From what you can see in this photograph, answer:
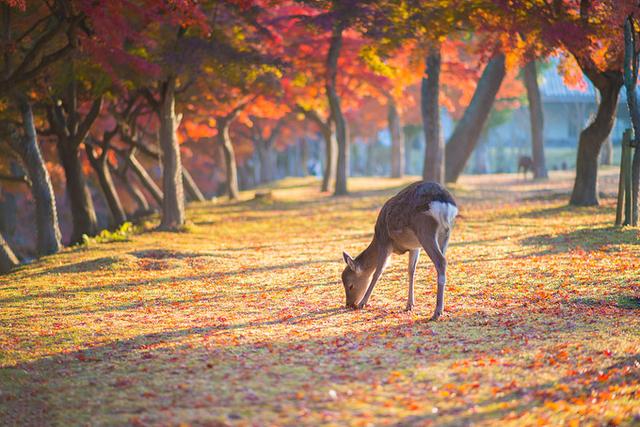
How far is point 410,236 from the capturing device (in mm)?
9633

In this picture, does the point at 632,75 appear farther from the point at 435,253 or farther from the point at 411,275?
the point at 435,253

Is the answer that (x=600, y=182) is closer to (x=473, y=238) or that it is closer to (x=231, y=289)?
(x=473, y=238)

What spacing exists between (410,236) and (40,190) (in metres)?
10.9

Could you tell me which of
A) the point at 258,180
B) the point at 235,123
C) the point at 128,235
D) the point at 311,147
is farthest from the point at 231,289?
the point at 311,147

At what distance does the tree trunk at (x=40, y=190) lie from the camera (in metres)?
17.9

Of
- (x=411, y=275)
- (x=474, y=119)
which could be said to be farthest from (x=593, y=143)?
(x=411, y=275)

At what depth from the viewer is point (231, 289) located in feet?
39.5

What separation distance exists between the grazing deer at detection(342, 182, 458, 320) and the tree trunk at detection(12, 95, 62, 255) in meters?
9.90

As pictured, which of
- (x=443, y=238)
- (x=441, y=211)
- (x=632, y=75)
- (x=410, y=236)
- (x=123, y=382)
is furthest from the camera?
(x=632, y=75)

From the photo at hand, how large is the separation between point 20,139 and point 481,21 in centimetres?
1118

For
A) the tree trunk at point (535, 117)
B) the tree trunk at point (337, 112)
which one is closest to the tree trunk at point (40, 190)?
the tree trunk at point (337, 112)

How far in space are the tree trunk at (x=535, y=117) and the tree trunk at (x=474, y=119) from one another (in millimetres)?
3997

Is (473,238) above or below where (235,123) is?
below

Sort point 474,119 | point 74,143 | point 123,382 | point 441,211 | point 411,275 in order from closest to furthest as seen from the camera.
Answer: point 123,382 < point 441,211 < point 411,275 < point 74,143 < point 474,119
